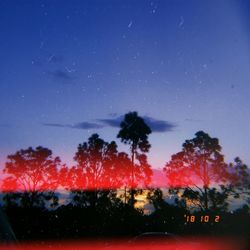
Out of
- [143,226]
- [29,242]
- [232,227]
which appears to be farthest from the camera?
[232,227]

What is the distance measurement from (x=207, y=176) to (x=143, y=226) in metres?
17.4

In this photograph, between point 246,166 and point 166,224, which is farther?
point 246,166

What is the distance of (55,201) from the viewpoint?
53.3m

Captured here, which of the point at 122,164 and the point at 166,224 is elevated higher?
the point at 122,164

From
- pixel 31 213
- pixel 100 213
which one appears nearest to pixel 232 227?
pixel 100 213

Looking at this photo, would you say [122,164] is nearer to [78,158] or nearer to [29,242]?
[78,158]

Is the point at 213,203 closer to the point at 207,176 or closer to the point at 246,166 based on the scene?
the point at 207,176

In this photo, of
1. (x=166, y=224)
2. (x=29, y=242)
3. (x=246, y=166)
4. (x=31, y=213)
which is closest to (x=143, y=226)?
(x=166, y=224)

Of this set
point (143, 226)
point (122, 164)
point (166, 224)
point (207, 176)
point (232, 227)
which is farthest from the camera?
point (207, 176)

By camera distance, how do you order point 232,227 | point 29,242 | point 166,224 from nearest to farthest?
point 29,242, point 166,224, point 232,227

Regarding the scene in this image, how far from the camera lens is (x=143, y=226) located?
1644 inches

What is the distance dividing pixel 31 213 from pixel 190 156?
26.3m

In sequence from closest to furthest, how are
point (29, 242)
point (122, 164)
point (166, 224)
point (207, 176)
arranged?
point (29, 242) < point (166, 224) < point (122, 164) < point (207, 176)

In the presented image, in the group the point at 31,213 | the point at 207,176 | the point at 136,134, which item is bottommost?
the point at 31,213
